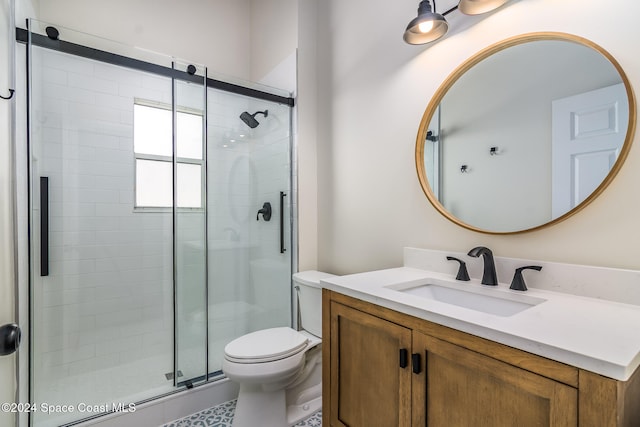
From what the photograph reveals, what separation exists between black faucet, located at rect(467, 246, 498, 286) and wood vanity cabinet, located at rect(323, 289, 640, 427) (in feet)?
1.45

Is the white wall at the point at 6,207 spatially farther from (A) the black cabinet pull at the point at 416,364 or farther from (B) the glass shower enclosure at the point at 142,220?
(A) the black cabinet pull at the point at 416,364

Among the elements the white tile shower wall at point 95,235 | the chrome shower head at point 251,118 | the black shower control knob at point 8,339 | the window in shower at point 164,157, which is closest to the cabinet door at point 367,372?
the black shower control knob at point 8,339

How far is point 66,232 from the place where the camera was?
195cm

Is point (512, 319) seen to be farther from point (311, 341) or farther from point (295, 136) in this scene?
point (295, 136)

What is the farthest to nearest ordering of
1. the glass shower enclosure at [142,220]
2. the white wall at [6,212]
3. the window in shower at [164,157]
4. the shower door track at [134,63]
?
the window in shower at [164,157] → the glass shower enclosure at [142,220] → the shower door track at [134,63] → the white wall at [6,212]

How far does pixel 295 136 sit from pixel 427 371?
175 centimetres

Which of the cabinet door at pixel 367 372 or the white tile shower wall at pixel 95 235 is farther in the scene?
the white tile shower wall at pixel 95 235

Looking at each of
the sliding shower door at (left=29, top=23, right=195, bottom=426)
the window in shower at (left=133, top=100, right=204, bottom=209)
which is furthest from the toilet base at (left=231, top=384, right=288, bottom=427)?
the window in shower at (left=133, top=100, right=204, bottom=209)

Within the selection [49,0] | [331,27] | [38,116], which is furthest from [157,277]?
[331,27]

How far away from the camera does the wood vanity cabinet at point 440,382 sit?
631mm

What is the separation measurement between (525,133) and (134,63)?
217cm

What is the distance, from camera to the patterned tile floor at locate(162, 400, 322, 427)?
67.9 inches

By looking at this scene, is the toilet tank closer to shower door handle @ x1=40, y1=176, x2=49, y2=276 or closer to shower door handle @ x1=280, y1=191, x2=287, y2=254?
shower door handle @ x1=280, y1=191, x2=287, y2=254

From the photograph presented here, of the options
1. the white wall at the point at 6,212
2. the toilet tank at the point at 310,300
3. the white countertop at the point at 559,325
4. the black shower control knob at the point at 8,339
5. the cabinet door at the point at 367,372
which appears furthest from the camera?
the toilet tank at the point at 310,300
